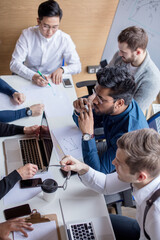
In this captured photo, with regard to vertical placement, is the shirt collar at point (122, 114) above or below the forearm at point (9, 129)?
above

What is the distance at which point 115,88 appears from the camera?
1426mm

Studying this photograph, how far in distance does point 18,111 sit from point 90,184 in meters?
0.78

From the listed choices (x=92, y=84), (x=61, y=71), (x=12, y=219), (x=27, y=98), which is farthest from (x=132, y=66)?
(x=12, y=219)

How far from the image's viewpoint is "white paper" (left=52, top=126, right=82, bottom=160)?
59.4 inches

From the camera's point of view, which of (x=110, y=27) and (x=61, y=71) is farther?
(x=110, y=27)

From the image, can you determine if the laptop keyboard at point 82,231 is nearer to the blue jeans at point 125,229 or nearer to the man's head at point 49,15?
the blue jeans at point 125,229

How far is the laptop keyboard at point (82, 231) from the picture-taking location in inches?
43.3

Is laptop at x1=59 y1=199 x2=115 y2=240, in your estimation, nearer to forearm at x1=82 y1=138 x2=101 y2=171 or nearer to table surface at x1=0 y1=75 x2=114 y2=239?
table surface at x1=0 y1=75 x2=114 y2=239

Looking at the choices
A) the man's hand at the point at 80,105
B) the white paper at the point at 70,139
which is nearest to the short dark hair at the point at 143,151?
the white paper at the point at 70,139

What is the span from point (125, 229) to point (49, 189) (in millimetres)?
559

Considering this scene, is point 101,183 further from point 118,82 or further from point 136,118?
point 118,82

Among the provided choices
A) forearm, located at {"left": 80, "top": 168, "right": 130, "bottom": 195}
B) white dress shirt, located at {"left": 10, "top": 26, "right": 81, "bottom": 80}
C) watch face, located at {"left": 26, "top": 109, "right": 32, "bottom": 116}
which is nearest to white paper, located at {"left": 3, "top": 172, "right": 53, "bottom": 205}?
forearm, located at {"left": 80, "top": 168, "right": 130, "bottom": 195}

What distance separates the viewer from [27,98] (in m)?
1.89

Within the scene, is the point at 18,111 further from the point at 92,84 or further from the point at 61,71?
the point at 92,84
